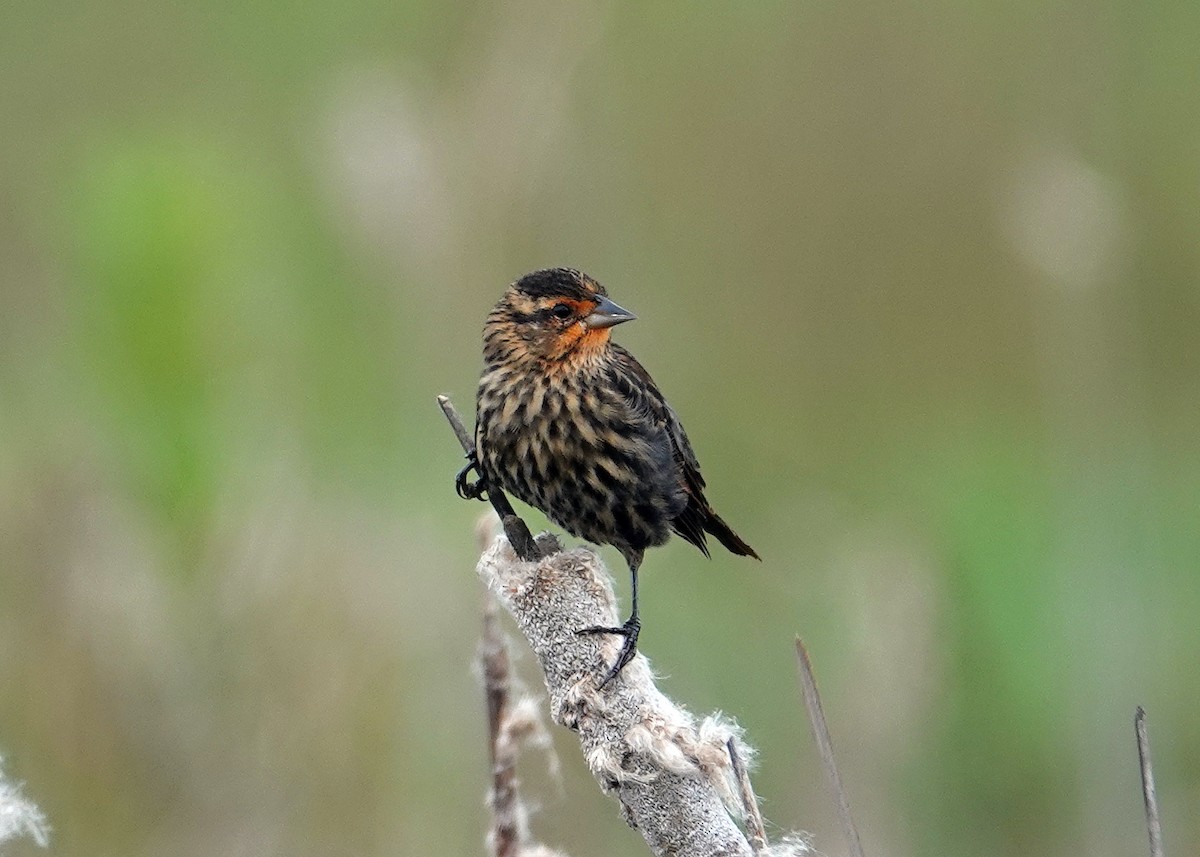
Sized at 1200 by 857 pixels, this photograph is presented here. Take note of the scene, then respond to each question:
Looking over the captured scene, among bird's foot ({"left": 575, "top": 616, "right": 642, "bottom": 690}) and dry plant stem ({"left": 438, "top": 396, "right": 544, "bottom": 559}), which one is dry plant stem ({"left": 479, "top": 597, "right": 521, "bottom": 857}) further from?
dry plant stem ({"left": 438, "top": 396, "right": 544, "bottom": 559})

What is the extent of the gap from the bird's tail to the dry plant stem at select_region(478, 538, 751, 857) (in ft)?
3.31

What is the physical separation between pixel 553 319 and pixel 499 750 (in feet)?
4.76

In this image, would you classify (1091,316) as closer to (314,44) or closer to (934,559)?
(934,559)

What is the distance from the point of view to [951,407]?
4.89 m

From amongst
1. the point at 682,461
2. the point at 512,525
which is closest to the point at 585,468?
the point at 682,461

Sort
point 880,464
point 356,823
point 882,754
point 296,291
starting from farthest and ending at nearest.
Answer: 1. point 880,464
2. point 296,291
3. point 356,823
4. point 882,754

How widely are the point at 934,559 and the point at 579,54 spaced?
4.00 ft

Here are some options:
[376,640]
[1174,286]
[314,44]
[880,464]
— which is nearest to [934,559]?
[376,640]

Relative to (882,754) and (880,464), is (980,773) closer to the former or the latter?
(882,754)

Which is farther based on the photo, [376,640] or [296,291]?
[296,291]

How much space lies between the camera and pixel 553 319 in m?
3.24

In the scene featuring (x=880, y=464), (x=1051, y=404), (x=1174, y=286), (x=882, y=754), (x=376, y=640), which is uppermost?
(x=1174, y=286)

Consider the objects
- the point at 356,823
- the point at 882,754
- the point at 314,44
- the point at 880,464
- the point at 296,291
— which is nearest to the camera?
the point at 882,754

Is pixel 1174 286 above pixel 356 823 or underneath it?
above
